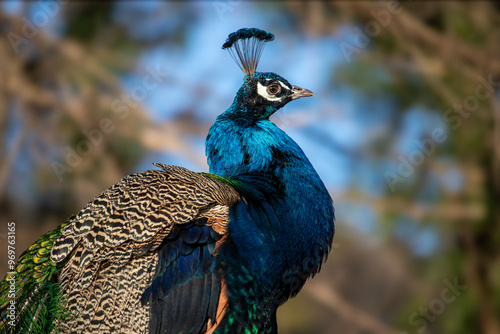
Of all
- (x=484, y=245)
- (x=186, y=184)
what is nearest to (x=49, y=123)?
(x=186, y=184)

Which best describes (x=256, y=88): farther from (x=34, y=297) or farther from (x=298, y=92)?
(x=34, y=297)

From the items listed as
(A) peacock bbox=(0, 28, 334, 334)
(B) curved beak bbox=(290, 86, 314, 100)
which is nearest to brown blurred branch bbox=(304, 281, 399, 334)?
(B) curved beak bbox=(290, 86, 314, 100)

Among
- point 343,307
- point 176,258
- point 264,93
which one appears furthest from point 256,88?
point 343,307

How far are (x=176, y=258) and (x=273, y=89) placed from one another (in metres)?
1.31

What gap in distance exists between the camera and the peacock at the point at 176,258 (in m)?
2.38

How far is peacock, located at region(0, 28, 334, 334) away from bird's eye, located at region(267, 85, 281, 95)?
0.67 metres

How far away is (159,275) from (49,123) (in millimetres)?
5750

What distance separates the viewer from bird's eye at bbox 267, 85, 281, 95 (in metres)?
3.33

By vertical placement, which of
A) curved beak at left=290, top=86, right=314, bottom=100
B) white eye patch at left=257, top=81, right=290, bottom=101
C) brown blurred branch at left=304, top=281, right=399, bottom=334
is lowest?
white eye patch at left=257, top=81, right=290, bottom=101

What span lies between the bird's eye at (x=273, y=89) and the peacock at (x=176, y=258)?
0.67 meters

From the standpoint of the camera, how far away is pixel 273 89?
11.0ft

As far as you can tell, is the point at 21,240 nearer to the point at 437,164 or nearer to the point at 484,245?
the point at 437,164

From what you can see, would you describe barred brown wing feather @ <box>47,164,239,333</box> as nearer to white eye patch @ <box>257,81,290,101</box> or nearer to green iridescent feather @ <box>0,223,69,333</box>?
green iridescent feather @ <box>0,223,69,333</box>

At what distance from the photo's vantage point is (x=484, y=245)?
7.99 meters
